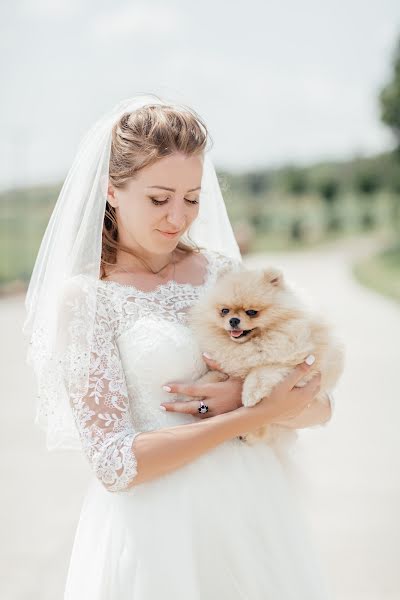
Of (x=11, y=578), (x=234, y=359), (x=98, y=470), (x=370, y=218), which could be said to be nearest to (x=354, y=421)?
(x=11, y=578)

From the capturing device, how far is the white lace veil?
5.86ft

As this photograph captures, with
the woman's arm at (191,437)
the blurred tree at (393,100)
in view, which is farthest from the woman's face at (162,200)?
the blurred tree at (393,100)

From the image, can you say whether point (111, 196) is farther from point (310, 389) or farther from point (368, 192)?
point (368, 192)

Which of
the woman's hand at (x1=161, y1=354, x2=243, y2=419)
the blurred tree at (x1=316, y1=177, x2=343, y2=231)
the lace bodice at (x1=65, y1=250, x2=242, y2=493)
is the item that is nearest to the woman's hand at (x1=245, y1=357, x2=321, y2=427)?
the woman's hand at (x1=161, y1=354, x2=243, y2=419)

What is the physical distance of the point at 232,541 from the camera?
5.96ft

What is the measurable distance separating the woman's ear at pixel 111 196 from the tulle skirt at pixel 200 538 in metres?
0.76

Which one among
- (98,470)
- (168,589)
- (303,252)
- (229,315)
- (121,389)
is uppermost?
(229,315)

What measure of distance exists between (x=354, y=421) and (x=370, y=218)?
22933 millimetres

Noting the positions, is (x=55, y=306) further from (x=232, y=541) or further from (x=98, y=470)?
(x=232, y=541)

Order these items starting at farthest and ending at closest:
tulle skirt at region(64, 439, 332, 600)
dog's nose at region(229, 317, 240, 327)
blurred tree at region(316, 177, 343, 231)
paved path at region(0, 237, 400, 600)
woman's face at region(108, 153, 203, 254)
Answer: blurred tree at region(316, 177, 343, 231) → paved path at region(0, 237, 400, 600) → dog's nose at region(229, 317, 240, 327) → woman's face at region(108, 153, 203, 254) → tulle skirt at region(64, 439, 332, 600)

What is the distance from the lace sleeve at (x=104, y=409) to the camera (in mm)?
1650

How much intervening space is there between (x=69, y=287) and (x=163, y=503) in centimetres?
61

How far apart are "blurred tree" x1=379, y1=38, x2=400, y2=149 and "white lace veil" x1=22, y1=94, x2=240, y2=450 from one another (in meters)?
16.4

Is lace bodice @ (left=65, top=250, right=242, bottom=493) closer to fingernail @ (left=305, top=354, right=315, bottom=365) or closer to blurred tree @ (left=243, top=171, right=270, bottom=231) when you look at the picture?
fingernail @ (left=305, top=354, right=315, bottom=365)
